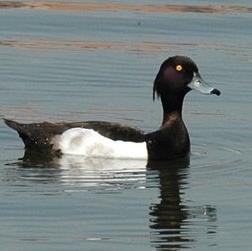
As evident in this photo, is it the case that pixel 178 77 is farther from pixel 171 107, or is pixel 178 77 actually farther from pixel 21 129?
pixel 21 129

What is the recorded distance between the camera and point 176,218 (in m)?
13.0

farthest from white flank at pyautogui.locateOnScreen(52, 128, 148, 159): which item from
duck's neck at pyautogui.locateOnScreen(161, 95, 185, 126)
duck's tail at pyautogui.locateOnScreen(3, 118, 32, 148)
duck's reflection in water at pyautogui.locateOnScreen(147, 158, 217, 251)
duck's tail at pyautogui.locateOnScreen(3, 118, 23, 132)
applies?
duck's reflection in water at pyautogui.locateOnScreen(147, 158, 217, 251)

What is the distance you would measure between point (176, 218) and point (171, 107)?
344cm

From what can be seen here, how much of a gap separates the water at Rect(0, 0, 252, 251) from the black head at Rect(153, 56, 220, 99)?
55cm

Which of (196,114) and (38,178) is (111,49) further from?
(38,178)

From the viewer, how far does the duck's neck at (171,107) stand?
53.1ft

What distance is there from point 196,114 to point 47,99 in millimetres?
1680

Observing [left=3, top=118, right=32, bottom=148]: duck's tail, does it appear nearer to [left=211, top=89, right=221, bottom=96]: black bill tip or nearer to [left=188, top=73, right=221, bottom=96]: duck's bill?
[left=188, top=73, right=221, bottom=96]: duck's bill

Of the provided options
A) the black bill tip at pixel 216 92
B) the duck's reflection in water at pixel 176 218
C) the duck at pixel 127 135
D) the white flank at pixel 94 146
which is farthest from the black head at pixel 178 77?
the duck's reflection in water at pixel 176 218

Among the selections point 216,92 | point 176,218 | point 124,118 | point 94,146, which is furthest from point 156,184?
point 124,118

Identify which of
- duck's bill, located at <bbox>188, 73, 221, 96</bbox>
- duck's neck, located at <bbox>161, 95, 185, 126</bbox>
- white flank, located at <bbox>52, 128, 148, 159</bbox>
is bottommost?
white flank, located at <bbox>52, 128, 148, 159</bbox>

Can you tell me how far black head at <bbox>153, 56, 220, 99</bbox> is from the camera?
16.2 m

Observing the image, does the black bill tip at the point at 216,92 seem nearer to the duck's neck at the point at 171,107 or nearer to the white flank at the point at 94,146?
the duck's neck at the point at 171,107

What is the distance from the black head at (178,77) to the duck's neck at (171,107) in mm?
55
